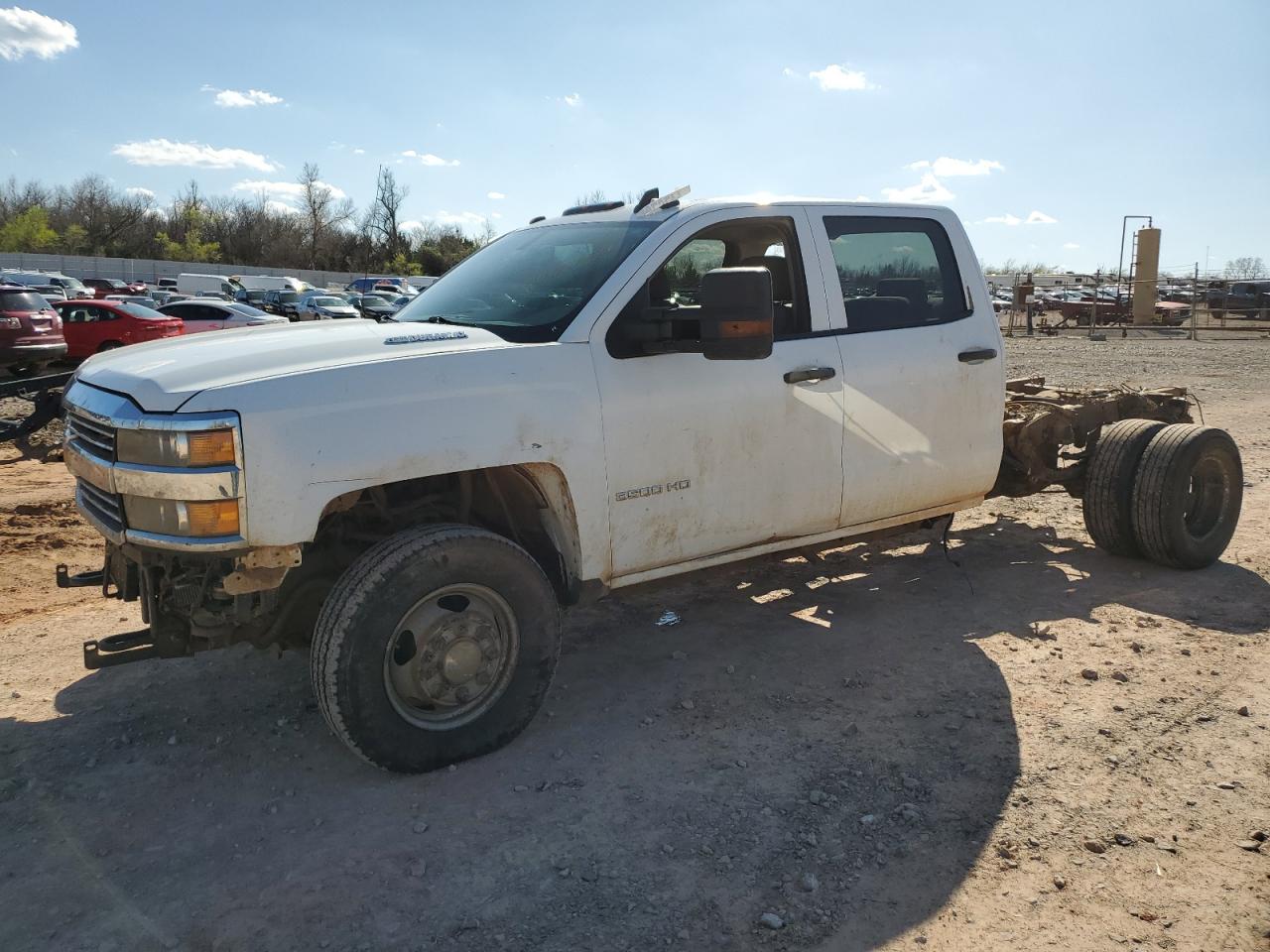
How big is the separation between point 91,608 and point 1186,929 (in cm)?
513

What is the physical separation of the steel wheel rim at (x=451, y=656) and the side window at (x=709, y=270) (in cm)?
112

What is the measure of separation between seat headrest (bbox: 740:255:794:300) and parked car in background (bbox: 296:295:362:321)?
27920mm

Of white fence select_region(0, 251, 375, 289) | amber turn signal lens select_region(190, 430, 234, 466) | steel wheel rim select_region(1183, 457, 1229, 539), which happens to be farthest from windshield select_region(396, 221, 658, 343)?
white fence select_region(0, 251, 375, 289)

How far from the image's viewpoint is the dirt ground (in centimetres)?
281

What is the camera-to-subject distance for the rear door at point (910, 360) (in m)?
4.67

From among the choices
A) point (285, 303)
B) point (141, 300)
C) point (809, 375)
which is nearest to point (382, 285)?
point (285, 303)

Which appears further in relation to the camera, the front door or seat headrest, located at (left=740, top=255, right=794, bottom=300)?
seat headrest, located at (left=740, top=255, right=794, bottom=300)

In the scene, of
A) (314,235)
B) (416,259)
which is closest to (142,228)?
(314,235)

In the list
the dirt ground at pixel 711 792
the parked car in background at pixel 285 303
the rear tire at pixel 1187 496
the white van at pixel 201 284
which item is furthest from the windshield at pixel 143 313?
the white van at pixel 201 284

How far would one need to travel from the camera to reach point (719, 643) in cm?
489

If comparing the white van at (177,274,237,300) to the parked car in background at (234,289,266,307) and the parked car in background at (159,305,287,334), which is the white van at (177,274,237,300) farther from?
the parked car in background at (159,305,287,334)

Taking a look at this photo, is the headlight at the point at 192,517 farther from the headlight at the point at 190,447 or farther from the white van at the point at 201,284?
the white van at the point at 201,284

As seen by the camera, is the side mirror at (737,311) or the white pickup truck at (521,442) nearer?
the white pickup truck at (521,442)

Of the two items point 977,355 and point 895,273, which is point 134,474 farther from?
point 977,355
